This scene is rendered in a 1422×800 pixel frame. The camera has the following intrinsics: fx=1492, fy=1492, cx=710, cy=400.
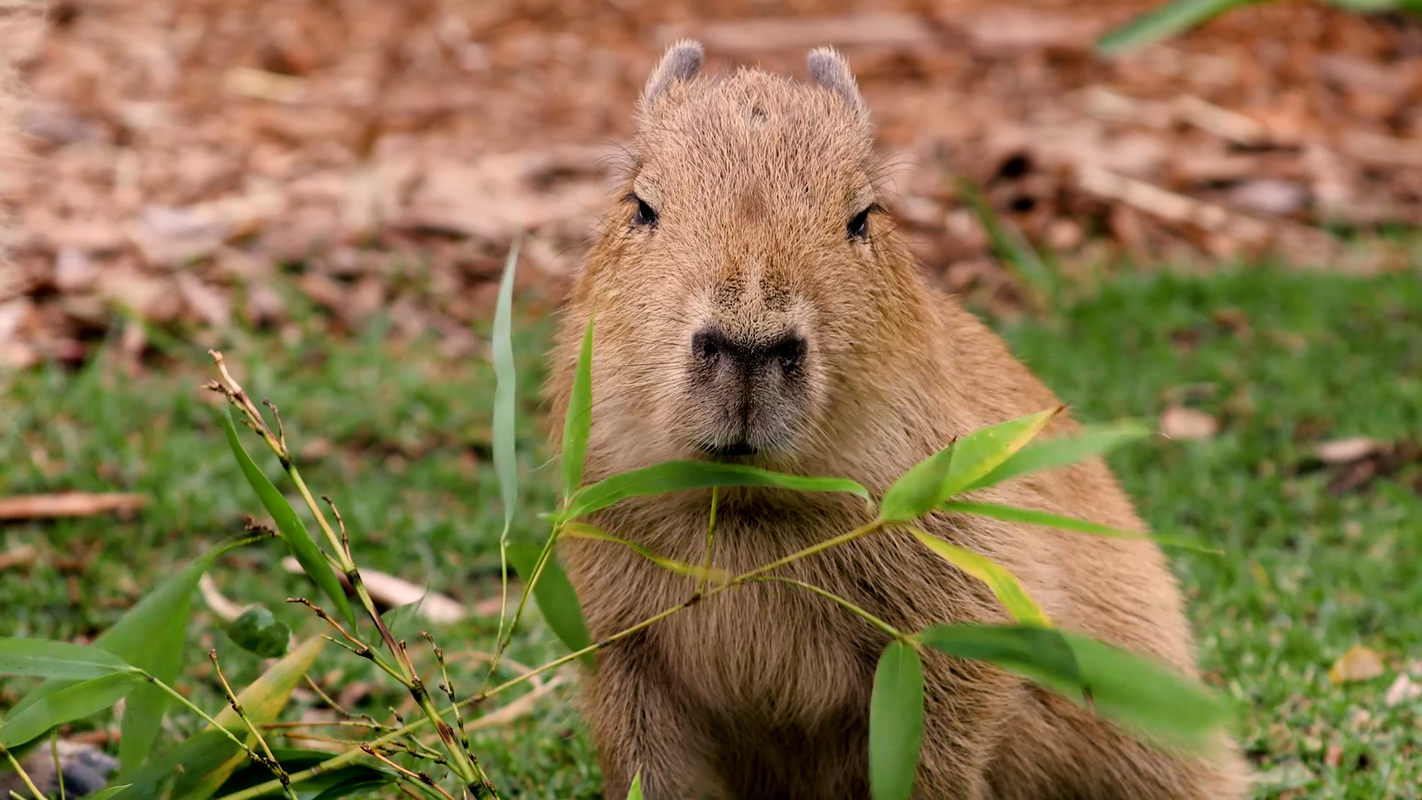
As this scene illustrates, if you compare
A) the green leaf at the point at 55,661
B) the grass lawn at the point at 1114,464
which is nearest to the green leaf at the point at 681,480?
the green leaf at the point at 55,661

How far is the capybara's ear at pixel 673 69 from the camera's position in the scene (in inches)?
126

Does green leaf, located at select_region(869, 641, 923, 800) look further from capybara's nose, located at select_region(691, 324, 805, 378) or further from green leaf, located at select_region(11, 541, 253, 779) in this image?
green leaf, located at select_region(11, 541, 253, 779)

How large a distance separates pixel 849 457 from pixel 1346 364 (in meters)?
3.90

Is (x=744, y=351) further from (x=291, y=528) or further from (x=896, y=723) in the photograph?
(x=291, y=528)

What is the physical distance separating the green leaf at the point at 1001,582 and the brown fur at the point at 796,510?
0.93ft

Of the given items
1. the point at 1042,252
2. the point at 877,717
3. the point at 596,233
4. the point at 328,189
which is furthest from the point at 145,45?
the point at 877,717

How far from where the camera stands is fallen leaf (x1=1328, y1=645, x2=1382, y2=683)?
383cm

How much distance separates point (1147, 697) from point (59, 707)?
5.63ft

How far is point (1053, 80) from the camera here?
9422 mm

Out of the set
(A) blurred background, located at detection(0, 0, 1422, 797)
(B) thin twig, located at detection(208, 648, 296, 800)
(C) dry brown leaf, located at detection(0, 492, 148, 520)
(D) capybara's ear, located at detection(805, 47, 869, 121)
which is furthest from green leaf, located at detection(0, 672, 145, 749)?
(C) dry brown leaf, located at detection(0, 492, 148, 520)

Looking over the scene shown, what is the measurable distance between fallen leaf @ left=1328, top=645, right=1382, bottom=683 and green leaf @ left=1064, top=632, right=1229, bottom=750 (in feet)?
6.56

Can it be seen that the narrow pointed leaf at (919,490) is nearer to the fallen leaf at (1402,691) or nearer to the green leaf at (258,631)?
the green leaf at (258,631)

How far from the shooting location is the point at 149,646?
259 centimetres

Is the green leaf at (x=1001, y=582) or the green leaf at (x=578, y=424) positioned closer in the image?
the green leaf at (x=1001, y=582)
